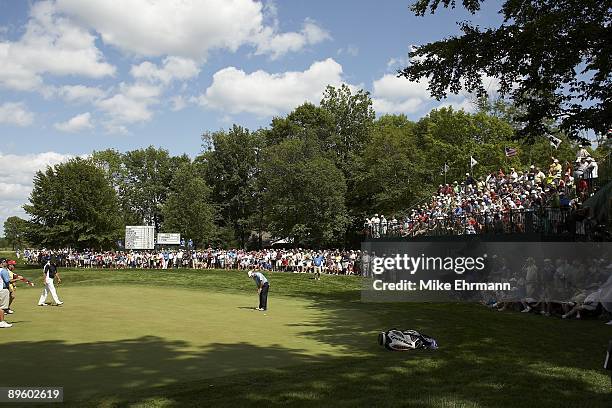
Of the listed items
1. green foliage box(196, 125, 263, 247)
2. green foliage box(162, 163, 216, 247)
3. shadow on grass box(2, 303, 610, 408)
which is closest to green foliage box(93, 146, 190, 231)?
green foliage box(196, 125, 263, 247)

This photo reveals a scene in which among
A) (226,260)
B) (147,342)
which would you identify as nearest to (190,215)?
(226,260)

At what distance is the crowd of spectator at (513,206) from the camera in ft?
70.3

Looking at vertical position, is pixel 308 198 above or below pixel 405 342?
above

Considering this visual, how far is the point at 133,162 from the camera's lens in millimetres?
91250

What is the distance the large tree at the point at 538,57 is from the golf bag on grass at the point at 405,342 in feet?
31.4

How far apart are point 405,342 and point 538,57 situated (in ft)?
34.5

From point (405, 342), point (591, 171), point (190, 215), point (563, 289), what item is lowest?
point (405, 342)

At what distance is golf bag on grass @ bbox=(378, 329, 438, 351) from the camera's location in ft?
41.1

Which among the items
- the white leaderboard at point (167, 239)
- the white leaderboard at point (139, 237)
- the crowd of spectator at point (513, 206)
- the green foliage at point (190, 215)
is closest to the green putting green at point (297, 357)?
the crowd of spectator at point (513, 206)

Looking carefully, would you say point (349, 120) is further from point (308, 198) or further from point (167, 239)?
point (167, 239)

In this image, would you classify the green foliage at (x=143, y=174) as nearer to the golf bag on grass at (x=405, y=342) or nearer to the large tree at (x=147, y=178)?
the large tree at (x=147, y=178)

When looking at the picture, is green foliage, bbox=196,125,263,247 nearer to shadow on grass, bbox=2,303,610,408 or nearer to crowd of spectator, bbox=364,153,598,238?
crowd of spectator, bbox=364,153,598,238

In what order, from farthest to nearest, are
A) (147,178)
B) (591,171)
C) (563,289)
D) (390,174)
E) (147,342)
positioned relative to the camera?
(147,178)
(390,174)
(591,171)
(563,289)
(147,342)

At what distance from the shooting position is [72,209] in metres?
58.4
